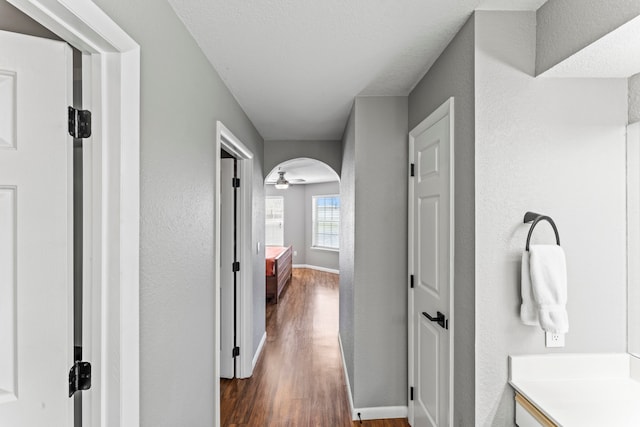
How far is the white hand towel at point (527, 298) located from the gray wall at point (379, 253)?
44.6 inches

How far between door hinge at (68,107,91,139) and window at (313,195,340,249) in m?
7.57

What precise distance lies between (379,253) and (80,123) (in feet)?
6.50

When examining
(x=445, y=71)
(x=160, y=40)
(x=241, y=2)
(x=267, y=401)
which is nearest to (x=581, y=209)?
(x=445, y=71)

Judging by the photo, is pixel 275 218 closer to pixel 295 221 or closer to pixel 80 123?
pixel 295 221

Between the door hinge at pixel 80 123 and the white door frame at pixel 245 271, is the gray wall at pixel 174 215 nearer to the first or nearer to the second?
the door hinge at pixel 80 123

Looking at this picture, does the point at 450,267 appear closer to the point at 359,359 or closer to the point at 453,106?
the point at 453,106

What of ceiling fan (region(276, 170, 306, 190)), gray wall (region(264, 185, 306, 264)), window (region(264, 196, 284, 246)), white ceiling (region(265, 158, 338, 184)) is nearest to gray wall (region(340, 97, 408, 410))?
white ceiling (region(265, 158, 338, 184))

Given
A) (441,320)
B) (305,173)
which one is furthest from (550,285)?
(305,173)

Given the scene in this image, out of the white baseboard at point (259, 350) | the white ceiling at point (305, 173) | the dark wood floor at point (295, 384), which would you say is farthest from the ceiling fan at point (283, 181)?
the white baseboard at point (259, 350)

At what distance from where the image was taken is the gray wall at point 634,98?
4.46 feet

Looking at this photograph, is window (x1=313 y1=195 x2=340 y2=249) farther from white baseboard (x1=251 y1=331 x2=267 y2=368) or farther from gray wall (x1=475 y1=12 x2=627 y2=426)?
gray wall (x1=475 y1=12 x2=627 y2=426)

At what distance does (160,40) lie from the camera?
1.24 m

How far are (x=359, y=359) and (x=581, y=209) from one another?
5.79ft

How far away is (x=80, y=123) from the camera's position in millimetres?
964
